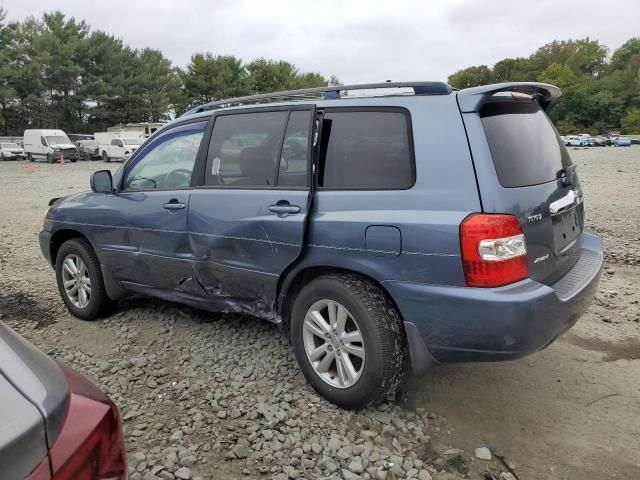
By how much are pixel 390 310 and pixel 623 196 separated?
11.6m

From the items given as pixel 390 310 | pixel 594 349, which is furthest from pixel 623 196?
pixel 390 310

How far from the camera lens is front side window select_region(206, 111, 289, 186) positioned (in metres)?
3.46

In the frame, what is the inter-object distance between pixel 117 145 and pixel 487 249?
33.8m

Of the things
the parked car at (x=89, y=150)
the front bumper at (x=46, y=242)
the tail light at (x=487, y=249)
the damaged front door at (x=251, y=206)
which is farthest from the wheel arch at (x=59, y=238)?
the parked car at (x=89, y=150)

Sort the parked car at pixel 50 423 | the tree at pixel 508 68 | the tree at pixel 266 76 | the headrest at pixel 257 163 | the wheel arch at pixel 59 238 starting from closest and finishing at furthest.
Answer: the parked car at pixel 50 423, the headrest at pixel 257 163, the wheel arch at pixel 59 238, the tree at pixel 266 76, the tree at pixel 508 68

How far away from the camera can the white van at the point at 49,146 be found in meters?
34.0

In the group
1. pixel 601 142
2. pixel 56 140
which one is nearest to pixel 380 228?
pixel 56 140

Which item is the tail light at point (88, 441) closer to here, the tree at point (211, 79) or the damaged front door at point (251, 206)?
the damaged front door at point (251, 206)

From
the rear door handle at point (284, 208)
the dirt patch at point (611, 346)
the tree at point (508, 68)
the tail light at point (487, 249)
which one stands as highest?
the tree at point (508, 68)

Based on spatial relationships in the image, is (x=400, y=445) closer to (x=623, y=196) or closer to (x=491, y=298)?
(x=491, y=298)

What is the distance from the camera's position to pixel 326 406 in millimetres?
3186

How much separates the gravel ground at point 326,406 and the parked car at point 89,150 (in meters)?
33.6

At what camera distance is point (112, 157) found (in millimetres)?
33719

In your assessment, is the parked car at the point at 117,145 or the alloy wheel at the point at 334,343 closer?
the alloy wheel at the point at 334,343
